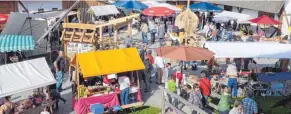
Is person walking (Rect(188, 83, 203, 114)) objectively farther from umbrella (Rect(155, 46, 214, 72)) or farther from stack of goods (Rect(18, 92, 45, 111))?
stack of goods (Rect(18, 92, 45, 111))

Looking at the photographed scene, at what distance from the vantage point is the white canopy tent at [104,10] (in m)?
28.8

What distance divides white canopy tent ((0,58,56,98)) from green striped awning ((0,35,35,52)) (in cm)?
460

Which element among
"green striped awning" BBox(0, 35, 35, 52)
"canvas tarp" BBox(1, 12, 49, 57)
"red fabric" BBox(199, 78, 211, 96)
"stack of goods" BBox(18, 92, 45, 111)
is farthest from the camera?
"canvas tarp" BBox(1, 12, 49, 57)

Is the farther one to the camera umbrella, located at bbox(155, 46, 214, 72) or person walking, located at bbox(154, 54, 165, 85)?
person walking, located at bbox(154, 54, 165, 85)

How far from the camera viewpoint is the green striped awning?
16.4 m

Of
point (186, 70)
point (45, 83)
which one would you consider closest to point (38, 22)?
point (186, 70)

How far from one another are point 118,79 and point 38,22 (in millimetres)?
8998

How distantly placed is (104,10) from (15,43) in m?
13.5

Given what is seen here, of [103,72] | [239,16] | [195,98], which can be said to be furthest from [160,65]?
[239,16]

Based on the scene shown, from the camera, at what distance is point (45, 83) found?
1129 centimetres

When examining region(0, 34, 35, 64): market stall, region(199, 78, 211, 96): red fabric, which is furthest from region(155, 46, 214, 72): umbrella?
region(0, 34, 35, 64): market stall

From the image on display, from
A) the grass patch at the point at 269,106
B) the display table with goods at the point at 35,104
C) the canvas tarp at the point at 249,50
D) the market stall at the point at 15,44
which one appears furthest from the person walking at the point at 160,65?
the market stall at the point at 15,44

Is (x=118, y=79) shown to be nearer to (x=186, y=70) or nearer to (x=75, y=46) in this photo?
(x=75, y=46)

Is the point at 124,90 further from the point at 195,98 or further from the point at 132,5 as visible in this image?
the point at 132,5
